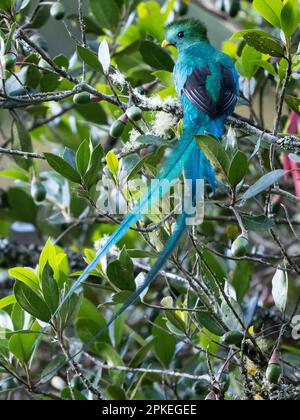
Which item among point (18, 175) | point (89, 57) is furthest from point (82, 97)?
point (18, 175)

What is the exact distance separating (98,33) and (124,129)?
3.16ft

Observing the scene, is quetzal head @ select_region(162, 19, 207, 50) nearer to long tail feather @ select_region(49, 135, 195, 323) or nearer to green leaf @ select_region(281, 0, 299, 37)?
green leaf @ select_region(281, 0, 299, 37)

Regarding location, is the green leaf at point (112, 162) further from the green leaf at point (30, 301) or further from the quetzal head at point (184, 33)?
the quetzal head at point (184, 33)

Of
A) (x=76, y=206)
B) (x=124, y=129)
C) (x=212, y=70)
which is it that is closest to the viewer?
(x=124, y=129)

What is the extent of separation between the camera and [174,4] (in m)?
3.38

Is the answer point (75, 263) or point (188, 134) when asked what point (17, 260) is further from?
point (188, 134)

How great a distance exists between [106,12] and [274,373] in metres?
1.69

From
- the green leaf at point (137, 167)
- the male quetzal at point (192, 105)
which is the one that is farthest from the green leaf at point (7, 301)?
the green leaf at point (137, 167)

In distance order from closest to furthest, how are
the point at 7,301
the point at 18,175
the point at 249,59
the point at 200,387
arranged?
the point at 7,301 < the point at 200,387 < the point at 249,59 < the point at 18,175

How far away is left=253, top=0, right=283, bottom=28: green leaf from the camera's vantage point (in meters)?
2.22

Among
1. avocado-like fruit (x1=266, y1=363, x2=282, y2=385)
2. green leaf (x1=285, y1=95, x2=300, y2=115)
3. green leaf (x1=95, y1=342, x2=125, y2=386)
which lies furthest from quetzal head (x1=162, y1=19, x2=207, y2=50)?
avocado-like fruit (x1=266, y1=363, x2=282, y2=385)

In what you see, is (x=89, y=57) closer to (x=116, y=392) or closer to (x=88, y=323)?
(x=88, y=323)

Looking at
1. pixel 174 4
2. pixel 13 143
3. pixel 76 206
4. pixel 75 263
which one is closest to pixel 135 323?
pixel 75 263

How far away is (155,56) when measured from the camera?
2.70 m
